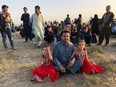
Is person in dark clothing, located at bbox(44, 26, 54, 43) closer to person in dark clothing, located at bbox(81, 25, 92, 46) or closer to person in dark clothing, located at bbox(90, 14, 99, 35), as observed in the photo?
→ person in dark clothing, located at bbox(81, 25, 92, 46)

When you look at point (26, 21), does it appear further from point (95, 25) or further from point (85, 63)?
point (85, 63)

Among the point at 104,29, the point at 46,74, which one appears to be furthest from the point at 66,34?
the point at 104,29

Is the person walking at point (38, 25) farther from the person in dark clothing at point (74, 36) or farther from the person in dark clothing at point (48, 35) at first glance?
the person in dark clothing at point (74, 36)

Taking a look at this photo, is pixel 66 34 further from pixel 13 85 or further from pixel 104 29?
pixel 104 29

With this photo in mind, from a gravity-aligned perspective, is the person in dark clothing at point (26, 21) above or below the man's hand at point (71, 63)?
above

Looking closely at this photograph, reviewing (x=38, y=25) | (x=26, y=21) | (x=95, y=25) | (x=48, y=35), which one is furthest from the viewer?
(x=95, y=25)

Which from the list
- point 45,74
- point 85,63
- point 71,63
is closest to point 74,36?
point 85,63

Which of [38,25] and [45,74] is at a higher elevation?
[38,25]

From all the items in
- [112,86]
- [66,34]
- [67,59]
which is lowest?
[112,86]

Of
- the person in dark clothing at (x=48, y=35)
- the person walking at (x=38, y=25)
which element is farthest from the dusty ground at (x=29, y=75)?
the person in dark clothing at (x=48, y=35)

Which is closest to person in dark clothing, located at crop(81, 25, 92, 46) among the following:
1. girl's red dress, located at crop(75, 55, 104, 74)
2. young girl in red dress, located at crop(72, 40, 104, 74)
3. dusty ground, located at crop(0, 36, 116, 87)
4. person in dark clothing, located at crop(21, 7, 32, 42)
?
dusty ground, located at crop(0, 36, 116, 87)

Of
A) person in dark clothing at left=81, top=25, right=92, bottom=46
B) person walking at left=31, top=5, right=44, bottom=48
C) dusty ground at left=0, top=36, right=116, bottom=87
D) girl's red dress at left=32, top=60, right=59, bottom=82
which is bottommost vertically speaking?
dusty ground at left=0, top=36, right=116, bottom=87

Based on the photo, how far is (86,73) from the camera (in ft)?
21.2

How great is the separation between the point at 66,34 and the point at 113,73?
1.63 meters
